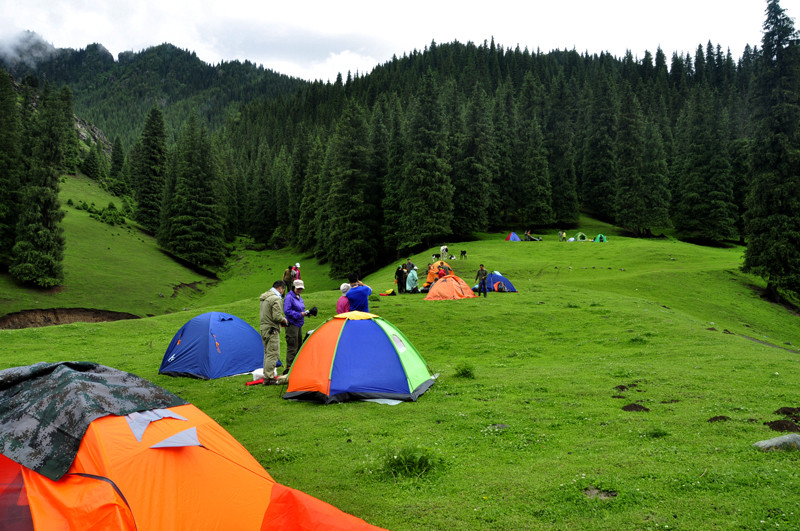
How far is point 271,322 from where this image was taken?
12000mm

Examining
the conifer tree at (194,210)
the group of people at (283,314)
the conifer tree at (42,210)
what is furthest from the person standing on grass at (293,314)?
the conifer tree at (194,210)

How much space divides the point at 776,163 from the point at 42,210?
183 feet

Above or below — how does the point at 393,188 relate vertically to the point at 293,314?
above

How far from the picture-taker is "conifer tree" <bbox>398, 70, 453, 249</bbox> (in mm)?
49312

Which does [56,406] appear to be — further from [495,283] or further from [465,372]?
[495,283]

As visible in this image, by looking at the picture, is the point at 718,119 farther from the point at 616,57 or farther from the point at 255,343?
the point at 616,57

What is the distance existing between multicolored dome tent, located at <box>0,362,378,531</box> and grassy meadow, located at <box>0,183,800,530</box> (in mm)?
1009

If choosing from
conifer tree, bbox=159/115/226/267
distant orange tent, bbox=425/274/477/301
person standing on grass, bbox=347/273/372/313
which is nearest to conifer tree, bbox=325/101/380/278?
conifer tree, bbox=159/115/226/267

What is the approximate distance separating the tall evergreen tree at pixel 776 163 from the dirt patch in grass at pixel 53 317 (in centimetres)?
4656

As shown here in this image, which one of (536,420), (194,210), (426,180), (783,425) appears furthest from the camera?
(194,210)

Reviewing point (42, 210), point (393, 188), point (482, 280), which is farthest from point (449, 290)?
point (42, 210)

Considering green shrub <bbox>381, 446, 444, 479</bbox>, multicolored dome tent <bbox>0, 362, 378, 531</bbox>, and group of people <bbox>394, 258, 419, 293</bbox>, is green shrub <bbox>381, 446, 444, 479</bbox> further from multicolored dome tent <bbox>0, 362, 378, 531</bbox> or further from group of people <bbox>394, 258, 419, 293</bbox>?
group of people <bbox>394, 258, 419, 293</bbox>

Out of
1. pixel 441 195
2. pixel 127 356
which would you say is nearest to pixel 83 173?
pixel 441 195

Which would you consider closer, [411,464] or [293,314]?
[411,464]
